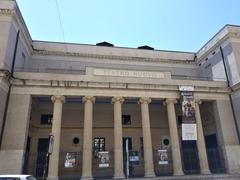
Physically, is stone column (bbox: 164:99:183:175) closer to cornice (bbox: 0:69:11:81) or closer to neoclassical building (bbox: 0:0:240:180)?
neoclassical building (bbox: 0:0:240:180)

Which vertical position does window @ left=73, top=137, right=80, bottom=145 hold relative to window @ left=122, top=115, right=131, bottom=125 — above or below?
below

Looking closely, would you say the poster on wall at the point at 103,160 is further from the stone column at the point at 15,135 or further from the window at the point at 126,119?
the window at the point at 126,119

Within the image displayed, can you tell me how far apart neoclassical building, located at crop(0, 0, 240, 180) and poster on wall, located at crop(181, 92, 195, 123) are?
9.1 inches

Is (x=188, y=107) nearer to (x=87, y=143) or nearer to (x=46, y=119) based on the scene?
(x=87, y=143)

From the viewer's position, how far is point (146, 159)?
771 inches

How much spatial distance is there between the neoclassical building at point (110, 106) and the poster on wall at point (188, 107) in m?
0.23

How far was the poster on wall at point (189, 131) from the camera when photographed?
21.0 metres

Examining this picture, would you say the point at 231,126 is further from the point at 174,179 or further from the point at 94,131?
the point at 94,131

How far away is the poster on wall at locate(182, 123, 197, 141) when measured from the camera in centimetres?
2100

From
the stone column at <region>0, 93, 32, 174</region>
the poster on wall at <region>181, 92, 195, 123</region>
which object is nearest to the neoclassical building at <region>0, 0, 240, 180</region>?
the stone column at <region>0, 93, 32, 174</region>

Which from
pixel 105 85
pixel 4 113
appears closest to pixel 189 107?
pixel 105 85

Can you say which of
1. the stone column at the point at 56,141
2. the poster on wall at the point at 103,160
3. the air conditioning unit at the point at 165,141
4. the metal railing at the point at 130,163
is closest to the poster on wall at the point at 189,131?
the metal railing at the point at 130,163

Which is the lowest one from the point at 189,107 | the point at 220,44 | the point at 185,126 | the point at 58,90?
the point at 185,126

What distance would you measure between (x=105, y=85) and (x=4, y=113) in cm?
883
